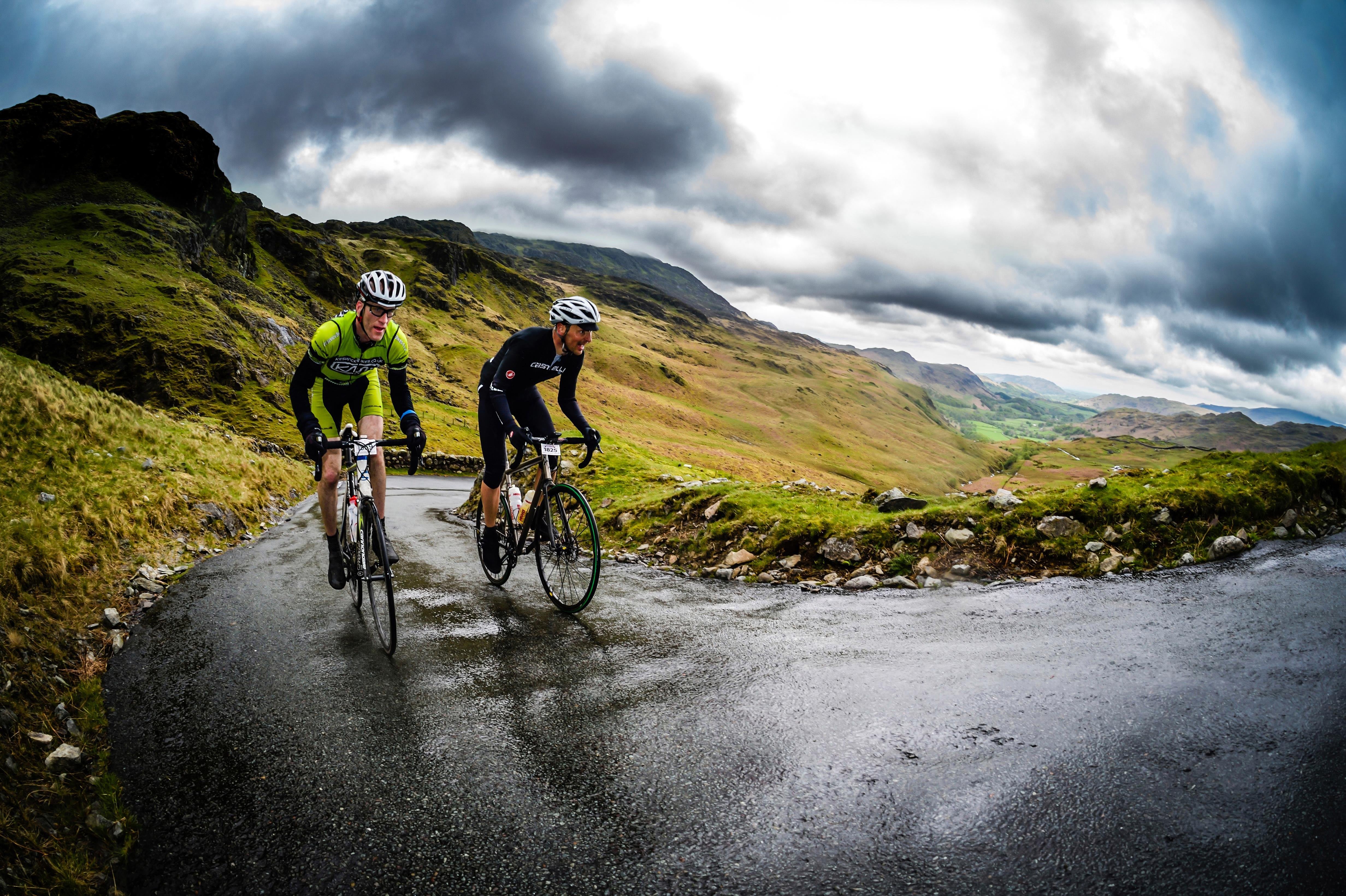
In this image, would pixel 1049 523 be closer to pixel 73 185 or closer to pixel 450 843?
pixel 450 843

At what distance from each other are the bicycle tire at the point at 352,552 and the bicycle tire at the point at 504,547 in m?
1.61

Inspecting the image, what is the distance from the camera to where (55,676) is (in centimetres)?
518

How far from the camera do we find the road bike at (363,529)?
6.53 metres

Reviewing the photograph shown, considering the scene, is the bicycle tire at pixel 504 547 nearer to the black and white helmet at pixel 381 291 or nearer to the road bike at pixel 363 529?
the road bike at pixel 363 529

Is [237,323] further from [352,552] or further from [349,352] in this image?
[352,552]

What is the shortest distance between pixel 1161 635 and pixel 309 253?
127902 millimetres

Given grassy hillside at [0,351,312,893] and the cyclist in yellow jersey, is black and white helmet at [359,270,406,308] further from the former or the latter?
grassy hillside at [0,351,312,893]

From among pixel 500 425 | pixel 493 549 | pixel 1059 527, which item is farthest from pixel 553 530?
pixel 1059 527

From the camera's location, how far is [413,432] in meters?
7.15

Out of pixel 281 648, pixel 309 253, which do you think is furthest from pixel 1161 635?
pixel 309 253

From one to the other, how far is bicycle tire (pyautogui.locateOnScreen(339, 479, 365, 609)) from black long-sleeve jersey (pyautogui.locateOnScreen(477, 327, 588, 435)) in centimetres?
209

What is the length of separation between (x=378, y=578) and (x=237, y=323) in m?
59.5

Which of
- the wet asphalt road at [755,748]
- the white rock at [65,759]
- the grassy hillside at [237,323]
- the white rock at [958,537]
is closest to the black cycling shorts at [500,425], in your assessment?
the wet asphalt road at [755,748]

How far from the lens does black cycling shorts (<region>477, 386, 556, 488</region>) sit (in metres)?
7.88
